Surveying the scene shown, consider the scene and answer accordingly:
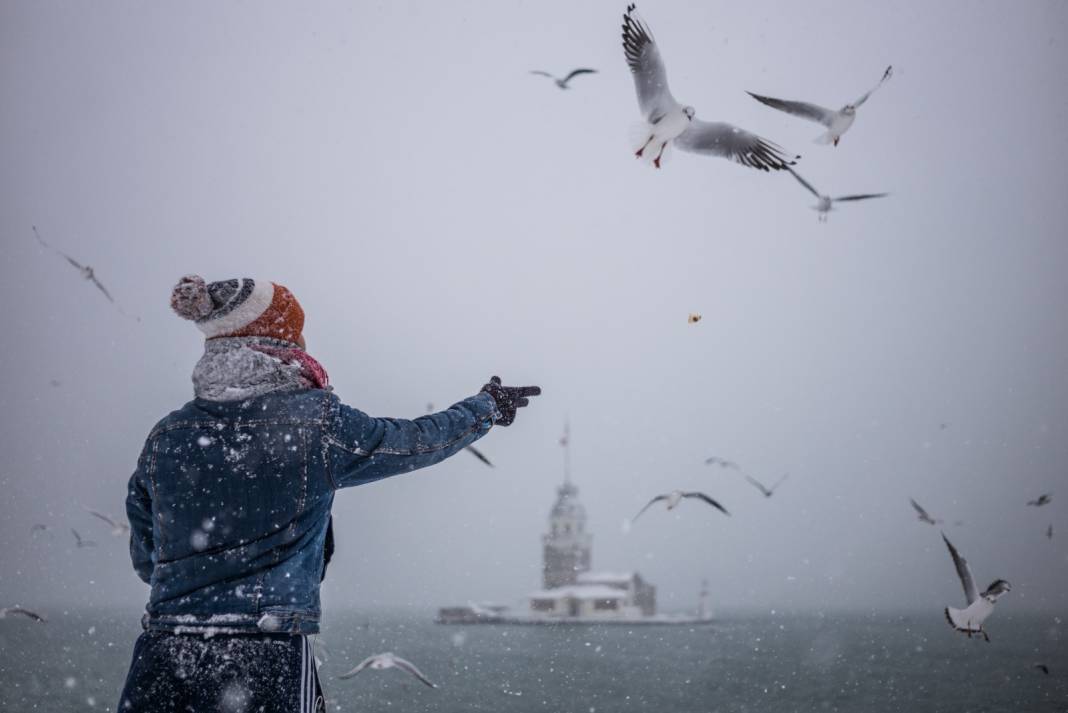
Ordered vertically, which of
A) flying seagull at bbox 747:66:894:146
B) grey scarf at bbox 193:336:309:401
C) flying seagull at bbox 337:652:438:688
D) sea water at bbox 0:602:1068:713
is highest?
flying seagull at bbox 747:66:894:146

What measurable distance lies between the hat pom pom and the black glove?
2.56ft

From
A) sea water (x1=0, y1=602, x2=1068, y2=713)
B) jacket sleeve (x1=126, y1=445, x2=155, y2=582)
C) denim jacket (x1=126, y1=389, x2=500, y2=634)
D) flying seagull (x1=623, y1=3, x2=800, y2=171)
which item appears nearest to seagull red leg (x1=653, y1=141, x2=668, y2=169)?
flying seagull (x1=623, y1=3, x2=800, y2=171)

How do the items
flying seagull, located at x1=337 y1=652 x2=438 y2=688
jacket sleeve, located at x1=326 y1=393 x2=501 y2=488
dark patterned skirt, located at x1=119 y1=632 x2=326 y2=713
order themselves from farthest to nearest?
flying seagull, located at x1=337 y1=652 x2=438 y2=688, jacket sleeve, located at x1=326 y1=393 x2=501 y2=488, dark patterned skirt, located at x1=119 y1=632 x2=326 y2=713

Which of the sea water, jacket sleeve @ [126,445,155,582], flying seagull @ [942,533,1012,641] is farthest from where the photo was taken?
the sea water

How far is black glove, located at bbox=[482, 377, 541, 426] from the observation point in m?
2.15

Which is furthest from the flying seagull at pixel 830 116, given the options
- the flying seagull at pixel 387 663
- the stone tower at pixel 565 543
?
the stone tower at pixel 565 543

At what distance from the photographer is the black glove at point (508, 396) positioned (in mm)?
2154

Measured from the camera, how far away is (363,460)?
1864mm

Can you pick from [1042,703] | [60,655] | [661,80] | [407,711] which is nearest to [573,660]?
[407,711]

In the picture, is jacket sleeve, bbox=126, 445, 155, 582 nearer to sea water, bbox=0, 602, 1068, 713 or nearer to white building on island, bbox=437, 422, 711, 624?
sea water, bbox=0, 602, 1068, 713

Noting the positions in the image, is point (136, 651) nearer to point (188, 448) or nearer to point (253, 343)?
point (188, 448)

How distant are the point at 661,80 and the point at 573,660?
207ft

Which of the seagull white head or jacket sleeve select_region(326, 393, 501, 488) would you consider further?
the seagull white head

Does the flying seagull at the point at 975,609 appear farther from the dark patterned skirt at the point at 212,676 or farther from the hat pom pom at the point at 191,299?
the hat pom pom at the point at 191,299
